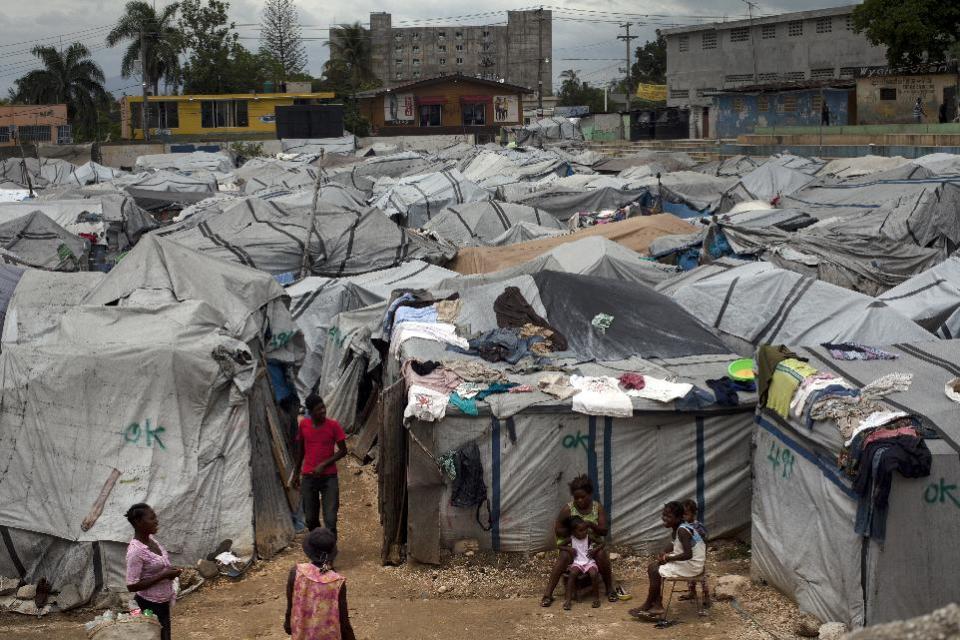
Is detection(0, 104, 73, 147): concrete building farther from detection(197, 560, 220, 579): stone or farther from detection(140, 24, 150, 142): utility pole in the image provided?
detection(197, 560, 220, 579): stone

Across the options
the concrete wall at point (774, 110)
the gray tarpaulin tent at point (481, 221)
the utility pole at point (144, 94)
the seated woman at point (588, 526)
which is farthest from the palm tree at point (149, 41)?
the seated woman at point (588, 526)

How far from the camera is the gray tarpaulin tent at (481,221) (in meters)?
21.2

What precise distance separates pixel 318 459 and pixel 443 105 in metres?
49.6

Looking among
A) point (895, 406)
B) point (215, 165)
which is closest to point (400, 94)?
point (215, 165)

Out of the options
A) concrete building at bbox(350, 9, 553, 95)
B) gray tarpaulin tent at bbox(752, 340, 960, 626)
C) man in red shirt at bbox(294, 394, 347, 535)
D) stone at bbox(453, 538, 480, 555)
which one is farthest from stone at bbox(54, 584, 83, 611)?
concrete building at bbox(350, 9, 553, 95)

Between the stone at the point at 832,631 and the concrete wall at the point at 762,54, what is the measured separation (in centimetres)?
4742

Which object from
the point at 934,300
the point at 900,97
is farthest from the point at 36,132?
the point at 934,300

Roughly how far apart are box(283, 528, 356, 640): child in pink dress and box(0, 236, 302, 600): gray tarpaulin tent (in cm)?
358

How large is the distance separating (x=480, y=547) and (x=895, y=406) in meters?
3.60

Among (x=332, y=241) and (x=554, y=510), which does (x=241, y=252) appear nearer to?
(x=332, y=241)

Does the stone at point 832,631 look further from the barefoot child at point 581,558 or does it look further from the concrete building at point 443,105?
the concrete building at point 443,105

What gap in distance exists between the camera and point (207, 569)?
8.91 meters

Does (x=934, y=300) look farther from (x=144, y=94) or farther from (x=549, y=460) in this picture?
(x=144, y=94)

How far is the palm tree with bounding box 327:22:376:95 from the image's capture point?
74375 mm
